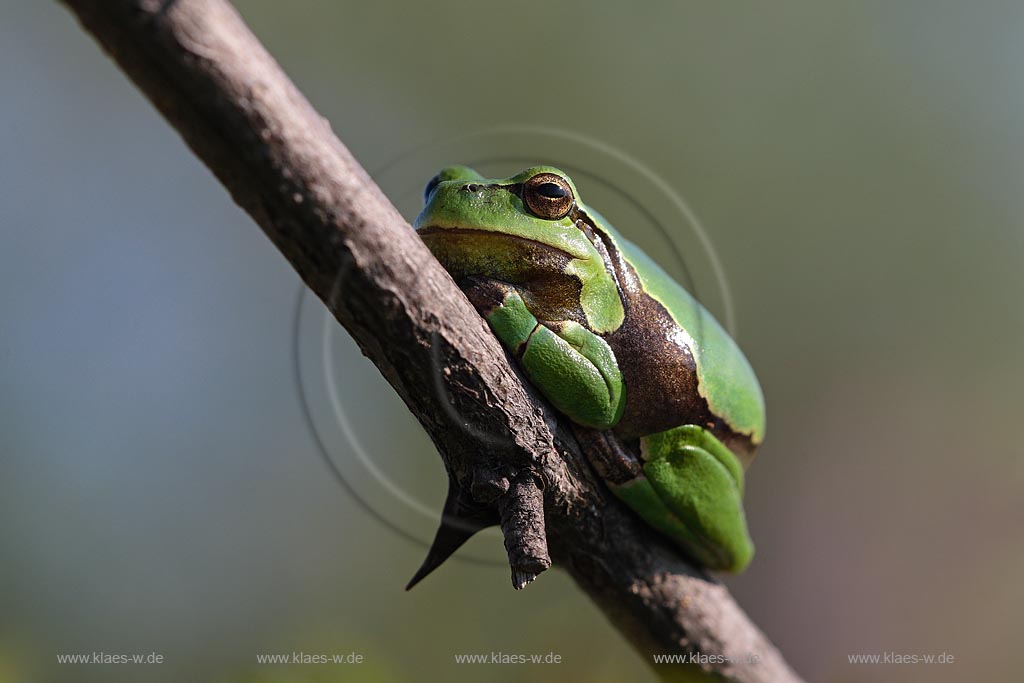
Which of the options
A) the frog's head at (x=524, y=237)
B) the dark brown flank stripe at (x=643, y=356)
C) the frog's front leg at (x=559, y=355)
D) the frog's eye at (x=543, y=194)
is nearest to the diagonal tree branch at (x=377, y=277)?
the frog's front leg at (x=559, y=355)

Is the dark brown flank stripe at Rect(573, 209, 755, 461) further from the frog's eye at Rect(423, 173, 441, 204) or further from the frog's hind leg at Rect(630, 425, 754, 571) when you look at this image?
the frog's eye at Rect(423, 173, 441, 204)

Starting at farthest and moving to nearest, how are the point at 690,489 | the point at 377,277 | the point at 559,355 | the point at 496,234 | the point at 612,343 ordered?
1. the point at 690,489
2. the point at 612,343
3. the point at 496,234
4. the point at 559,355
5. the point at 377,277

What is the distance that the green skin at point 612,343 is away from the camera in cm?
253

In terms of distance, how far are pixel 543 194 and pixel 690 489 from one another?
1.20m

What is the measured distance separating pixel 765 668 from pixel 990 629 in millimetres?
2596

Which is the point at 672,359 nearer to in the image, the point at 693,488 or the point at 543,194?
the point at 693,488

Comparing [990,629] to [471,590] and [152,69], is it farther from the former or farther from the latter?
[152,69]

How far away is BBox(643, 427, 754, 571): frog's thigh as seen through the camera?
2812mm

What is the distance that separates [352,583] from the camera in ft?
Result: 22.8

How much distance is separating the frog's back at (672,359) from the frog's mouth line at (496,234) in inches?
9.1

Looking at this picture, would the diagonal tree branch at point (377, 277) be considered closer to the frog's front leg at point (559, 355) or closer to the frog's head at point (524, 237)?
the frog's front leg at point (559, 355)

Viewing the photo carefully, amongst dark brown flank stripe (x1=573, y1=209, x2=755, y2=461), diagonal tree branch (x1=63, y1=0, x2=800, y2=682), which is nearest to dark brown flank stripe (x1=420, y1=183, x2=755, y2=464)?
dark brown flank stripe (x1=573, y1=209, x2=755, y2=461)

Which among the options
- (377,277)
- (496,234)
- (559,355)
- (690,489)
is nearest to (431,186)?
(496,234)

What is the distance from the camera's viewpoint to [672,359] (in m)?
2.75
